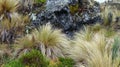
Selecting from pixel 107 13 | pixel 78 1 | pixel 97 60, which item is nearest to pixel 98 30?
pixel 78 1

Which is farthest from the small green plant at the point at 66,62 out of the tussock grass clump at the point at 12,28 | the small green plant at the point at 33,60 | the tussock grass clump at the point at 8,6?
the tussock grass clump at the point at 8,6

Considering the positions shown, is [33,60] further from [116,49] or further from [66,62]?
[116,49]

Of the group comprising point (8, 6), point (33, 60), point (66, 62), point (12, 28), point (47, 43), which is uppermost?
point (8, 6)

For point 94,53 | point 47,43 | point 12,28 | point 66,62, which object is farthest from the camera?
point 12,28

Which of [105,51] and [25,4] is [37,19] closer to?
[25,4]

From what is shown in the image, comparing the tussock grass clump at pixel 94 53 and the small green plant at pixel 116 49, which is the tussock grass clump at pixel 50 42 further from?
the small green plant at pixel 116 49

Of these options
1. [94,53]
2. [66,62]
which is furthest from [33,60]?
[94,53]

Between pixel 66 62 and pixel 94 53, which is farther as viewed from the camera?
pixel 66 62

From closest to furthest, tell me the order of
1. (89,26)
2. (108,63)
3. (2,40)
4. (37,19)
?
1. (108,63)
2. (2,40)
3. (37,19)
4. (89,26)

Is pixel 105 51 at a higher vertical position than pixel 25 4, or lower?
lower

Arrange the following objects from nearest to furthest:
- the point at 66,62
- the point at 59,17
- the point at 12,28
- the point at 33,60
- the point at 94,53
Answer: the point at 94,53, the point at 33,60, the point at 66,62, the point at 12,28, the point at 59,17

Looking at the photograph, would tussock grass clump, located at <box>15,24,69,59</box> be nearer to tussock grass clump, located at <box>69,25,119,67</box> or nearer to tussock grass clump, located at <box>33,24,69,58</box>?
tussock grass clump, located at <box>33,24,69,58</box>
